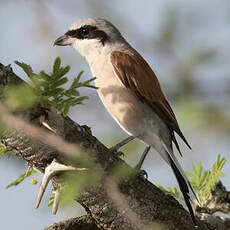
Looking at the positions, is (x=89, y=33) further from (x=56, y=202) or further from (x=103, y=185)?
(x=56, y=202)

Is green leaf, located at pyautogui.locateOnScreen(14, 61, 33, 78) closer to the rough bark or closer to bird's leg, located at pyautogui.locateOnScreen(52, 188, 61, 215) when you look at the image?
the rough bark

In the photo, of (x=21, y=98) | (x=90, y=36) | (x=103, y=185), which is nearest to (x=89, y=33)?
(x=90, y=36)

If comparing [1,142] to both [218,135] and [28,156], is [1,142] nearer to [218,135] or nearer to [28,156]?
[28,156]

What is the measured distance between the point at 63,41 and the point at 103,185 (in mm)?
2548

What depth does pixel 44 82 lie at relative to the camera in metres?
1.91

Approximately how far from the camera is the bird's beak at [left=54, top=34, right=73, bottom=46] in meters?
4.53

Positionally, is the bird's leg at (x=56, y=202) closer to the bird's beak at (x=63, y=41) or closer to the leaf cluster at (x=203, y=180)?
the leaf cluster at (x=203, y=180)

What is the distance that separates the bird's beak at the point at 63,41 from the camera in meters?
4.53

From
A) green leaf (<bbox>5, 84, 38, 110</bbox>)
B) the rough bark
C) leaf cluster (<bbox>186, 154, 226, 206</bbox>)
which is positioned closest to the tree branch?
the rough bark

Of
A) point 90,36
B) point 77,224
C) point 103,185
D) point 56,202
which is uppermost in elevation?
point 90,36

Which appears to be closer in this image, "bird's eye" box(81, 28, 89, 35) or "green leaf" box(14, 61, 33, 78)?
"green leaf" box(14, 61, 33, 78)

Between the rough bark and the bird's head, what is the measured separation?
2.25m

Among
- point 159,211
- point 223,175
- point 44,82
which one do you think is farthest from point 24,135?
point 223,175

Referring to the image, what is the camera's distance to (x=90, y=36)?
4.61 meters
